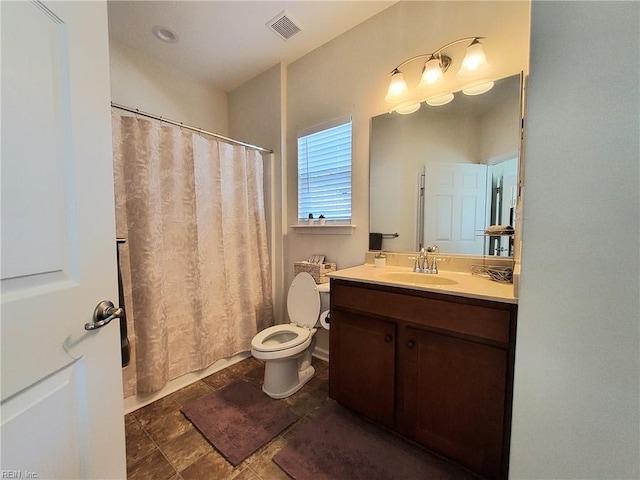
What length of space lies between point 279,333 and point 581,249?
5.76 ft

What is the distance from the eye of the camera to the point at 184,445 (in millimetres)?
1285

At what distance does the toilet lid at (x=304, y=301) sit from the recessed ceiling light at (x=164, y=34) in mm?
2150

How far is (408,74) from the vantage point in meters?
1.65

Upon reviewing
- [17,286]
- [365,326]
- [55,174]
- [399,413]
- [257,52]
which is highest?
[257,52]

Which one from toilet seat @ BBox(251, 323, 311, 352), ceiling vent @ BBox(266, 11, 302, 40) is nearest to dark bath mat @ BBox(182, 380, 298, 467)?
toilet seat @ BBox(251, 323, 311, 352)

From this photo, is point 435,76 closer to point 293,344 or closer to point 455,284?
point 455,284

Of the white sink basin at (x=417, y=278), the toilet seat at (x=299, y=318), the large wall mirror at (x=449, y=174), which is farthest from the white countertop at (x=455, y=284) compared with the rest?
the toilet seat at (x=299, y=318)

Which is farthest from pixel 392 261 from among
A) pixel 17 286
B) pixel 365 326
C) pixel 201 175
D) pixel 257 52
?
pixel 257 52

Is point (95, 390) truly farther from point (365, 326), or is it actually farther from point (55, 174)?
point (365, 326)

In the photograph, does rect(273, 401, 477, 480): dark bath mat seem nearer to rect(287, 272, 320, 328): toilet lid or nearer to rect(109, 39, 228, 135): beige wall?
rect(287, 272, 320, 328): toilet lid

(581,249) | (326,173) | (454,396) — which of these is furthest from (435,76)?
(454,396)

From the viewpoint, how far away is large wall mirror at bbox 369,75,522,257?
138cm

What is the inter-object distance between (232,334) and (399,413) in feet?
4.65

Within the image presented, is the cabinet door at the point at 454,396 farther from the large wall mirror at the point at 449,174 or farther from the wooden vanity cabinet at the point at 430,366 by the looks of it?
the large wall mirror at the point at 449,174
